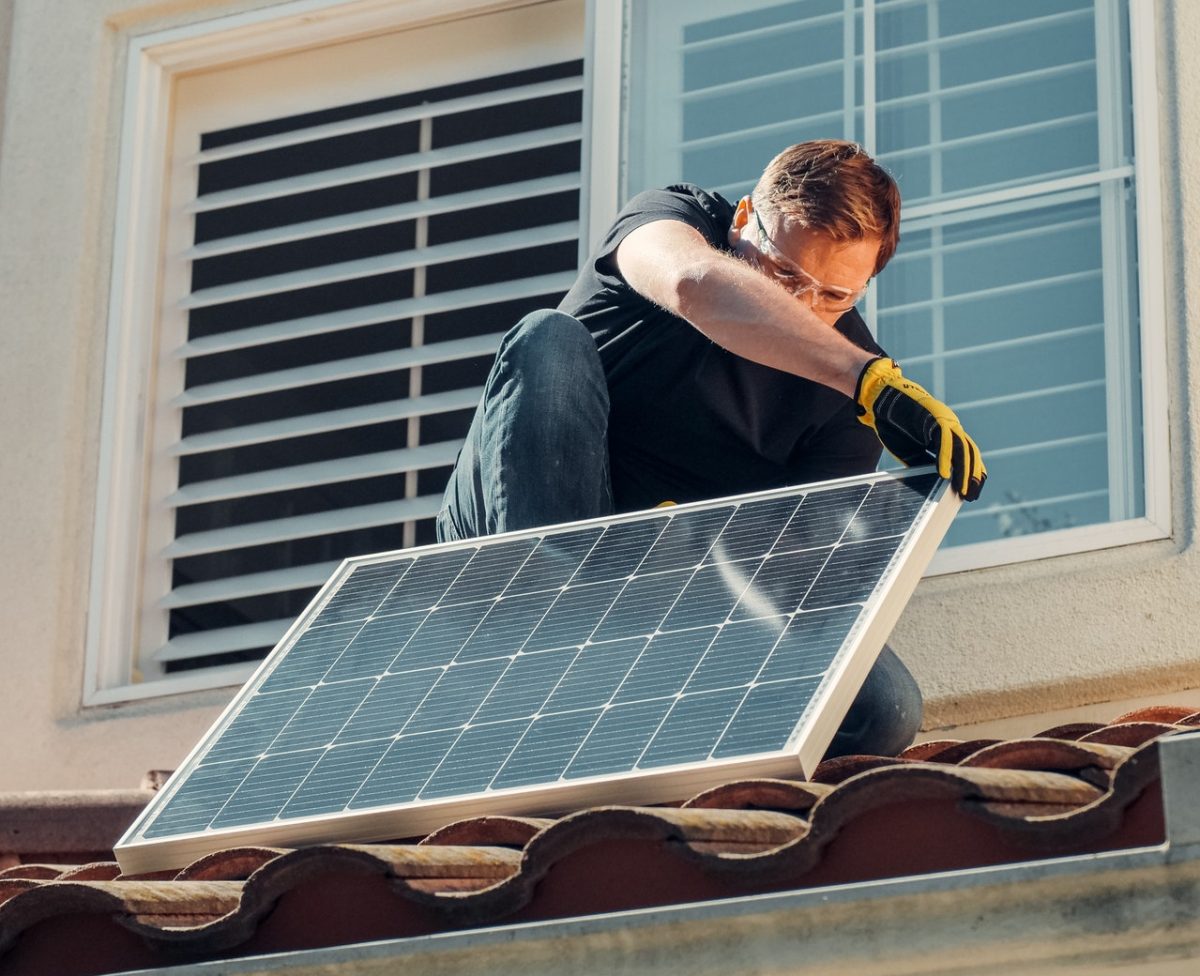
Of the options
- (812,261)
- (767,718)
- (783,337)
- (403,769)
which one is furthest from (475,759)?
(812,261)

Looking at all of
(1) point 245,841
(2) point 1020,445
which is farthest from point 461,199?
(1) point 245,841

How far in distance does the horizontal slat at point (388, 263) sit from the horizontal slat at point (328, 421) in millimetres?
454

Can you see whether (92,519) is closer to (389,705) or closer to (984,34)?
(389,705)

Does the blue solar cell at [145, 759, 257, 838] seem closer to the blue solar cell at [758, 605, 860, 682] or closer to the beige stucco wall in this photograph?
the blue solar cell at [758, 605, 860, 682]

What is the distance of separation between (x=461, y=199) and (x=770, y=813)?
14.1 feet

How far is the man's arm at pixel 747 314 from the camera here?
577 centimetres

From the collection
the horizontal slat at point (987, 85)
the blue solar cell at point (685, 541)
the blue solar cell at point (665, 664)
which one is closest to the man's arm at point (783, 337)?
the blue solar cell at point (685, 541)

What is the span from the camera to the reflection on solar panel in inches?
197

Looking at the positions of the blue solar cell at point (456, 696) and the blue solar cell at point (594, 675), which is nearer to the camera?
the blue solar cell at point (594, 675)

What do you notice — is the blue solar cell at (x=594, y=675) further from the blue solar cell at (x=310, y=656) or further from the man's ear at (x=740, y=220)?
the man's ear at (x=740, y=220)

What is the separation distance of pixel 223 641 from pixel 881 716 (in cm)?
288

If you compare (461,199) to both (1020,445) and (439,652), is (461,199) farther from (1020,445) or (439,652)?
(439,652)

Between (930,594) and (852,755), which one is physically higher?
(930,594)

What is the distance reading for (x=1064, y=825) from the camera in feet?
14.6
